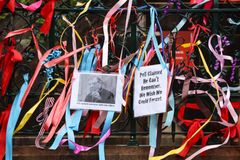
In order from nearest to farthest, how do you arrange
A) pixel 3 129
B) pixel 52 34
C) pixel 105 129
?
pixel 105 129, pixel 3 129, pixel 52 34

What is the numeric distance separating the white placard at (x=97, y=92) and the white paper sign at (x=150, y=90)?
154 millimetres

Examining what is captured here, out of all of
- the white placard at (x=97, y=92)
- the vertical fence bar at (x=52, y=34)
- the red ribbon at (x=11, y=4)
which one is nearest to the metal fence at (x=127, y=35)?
the vertical fence bar at (x=52, y=34)

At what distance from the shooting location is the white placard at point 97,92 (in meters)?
3.96

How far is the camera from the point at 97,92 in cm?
396

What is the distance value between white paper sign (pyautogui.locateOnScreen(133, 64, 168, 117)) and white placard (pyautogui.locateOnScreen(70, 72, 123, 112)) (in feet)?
0.50

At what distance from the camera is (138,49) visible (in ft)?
13.6

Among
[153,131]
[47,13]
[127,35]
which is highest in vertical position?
[47,13]

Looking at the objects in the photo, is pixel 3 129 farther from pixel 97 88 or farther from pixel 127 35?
pixel 127 35

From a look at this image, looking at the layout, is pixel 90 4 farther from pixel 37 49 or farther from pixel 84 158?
pixel 84 158

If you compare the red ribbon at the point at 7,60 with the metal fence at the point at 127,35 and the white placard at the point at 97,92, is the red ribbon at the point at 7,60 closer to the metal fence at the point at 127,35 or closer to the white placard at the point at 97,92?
the metal fence at the point at 127,35

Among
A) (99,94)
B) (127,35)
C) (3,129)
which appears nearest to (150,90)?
(99,94)

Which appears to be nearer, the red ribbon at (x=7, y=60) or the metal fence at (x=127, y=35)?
the red ribbon at (x=7, y=60)

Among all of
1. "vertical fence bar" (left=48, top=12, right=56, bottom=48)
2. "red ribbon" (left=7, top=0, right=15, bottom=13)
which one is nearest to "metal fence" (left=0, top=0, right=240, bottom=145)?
"vertical fence bar" (left=48, top=12, right=56, bottom=48)

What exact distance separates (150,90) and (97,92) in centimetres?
45
